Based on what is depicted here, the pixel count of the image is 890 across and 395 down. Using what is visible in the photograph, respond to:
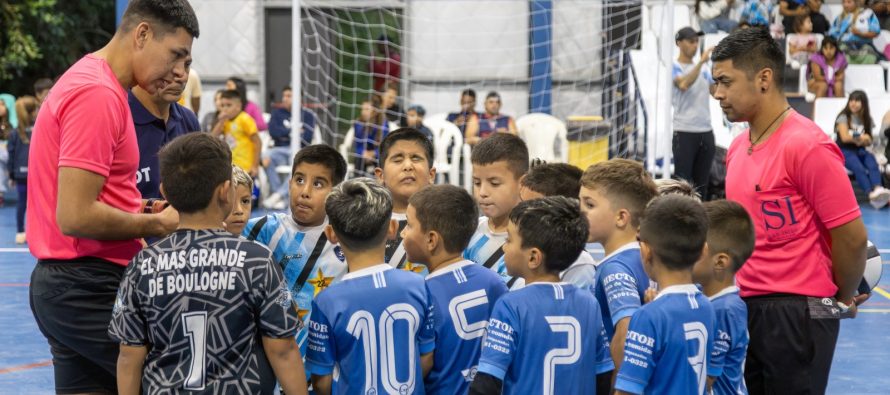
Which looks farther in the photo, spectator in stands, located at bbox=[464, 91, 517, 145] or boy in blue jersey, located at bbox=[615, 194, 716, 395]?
spectator in stands, located at bbox=[464, 91, 517, 145]

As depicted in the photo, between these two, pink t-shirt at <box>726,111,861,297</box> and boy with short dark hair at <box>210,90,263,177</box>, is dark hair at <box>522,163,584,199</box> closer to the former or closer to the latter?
pink t-shirt at <box>726,111,861,297</box>

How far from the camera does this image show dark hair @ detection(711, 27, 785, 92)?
3680 mm

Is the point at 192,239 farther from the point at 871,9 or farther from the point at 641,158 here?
the point at 871,9

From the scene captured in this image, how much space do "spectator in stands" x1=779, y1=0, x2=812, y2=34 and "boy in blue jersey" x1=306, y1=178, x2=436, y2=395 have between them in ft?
45.3

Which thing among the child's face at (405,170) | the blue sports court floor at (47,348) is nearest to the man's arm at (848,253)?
the child's face at (405,170)

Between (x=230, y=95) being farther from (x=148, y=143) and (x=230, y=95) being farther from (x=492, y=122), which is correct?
(x=148, y=143)

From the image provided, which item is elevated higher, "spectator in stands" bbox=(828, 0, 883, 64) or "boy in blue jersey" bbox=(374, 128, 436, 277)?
"spectator in stands" bbox=(828, 0, 883, 64)

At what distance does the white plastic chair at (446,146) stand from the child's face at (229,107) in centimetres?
275

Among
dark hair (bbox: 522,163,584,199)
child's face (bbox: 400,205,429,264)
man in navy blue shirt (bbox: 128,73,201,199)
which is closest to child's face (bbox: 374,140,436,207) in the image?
dark hair (bbox: 522,163,584,199)

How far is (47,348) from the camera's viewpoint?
6.72m

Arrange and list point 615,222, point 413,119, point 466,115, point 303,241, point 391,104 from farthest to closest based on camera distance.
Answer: point 391,104, point 466,115, point 413,119, point 303,241, point 615,222

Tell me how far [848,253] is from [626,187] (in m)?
0.76

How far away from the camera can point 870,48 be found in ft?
53.2

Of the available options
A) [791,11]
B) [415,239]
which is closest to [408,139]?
[415,239]
